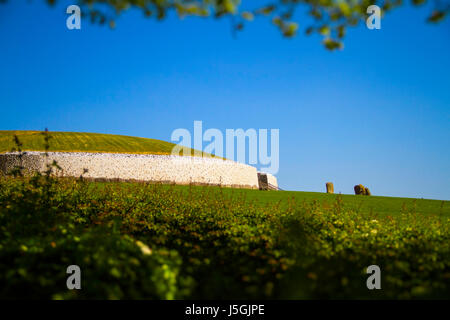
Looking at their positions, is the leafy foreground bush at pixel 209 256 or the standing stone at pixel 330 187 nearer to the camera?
the leafy foreground bush at pixel 209 256

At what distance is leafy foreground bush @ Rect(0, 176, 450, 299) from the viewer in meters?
3.77

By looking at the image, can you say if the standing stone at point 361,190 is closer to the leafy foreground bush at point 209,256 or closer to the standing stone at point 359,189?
the standing stone at point 359,189

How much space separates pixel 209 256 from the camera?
6348mm

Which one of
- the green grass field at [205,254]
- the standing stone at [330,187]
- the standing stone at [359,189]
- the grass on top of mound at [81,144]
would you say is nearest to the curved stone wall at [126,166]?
the grass on top of mound at [81,144]

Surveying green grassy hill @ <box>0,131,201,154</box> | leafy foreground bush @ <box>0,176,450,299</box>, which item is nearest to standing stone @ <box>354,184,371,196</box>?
leafy foreground bush @ <box>0,176,450,299</box>

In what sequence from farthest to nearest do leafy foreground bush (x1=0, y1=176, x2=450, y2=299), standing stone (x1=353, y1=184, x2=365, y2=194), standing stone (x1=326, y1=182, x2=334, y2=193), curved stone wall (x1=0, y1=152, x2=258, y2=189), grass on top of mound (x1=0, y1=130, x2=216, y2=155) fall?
grass on top of mound (x1=0, y1=130, x2=216, y2=155), standing stone (x1=326, y1=182, x2=334, y2=193), standing stone (x1=353, y1=184, x2=365, y2=194), curved stone wall (x1=0, y1=152, x2=258, y2=189), leafy foreground bush (x1=0, y1=176, x2=450, y2=299)

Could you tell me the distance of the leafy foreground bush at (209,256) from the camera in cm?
377

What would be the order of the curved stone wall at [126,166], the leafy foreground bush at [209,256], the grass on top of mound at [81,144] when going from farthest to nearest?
1. the grass on top of mound at [81,144]
2. the curved stone wall at [126,166]
3. the leafy foreground bush at [209,256]

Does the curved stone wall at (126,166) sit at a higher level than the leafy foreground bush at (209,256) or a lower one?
higher

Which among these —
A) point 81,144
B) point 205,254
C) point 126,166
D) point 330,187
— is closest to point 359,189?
point 330,187

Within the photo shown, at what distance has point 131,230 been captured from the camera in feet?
25.5

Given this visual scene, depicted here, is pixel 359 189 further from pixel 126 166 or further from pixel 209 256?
pixel 209 256

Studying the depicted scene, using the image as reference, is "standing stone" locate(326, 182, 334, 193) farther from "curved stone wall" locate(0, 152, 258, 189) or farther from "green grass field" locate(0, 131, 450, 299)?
"green grass field" locate(0, 131, 450, 299)
